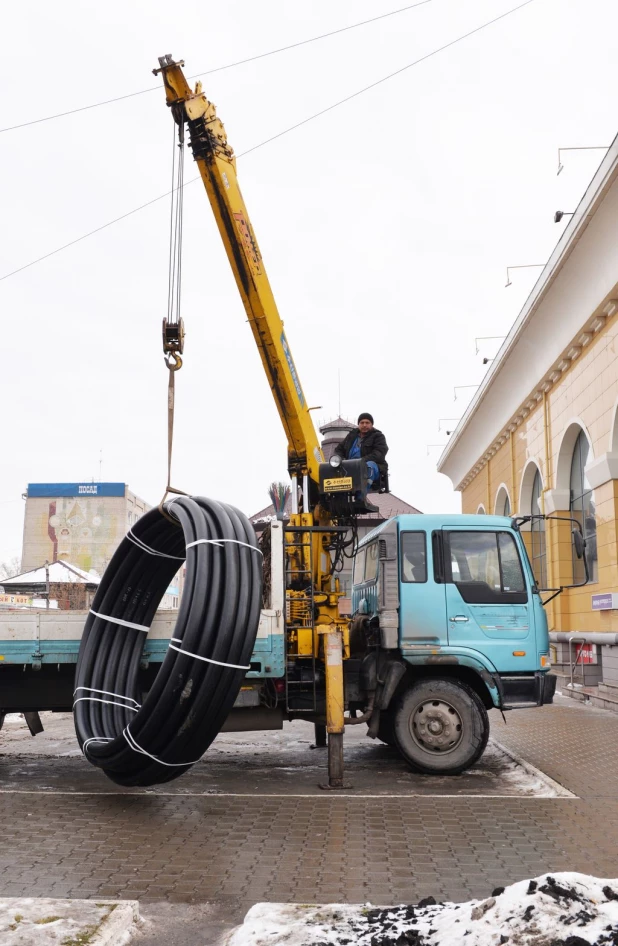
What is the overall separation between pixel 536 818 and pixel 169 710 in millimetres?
2863

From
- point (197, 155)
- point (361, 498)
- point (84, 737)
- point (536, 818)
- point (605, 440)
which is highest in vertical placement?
point (197, 155)

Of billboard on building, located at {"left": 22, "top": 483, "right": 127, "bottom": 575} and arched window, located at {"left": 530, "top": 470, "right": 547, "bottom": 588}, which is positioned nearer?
arched window, located at {"left": 530, "top": 470, "right": 547, "bottom": 588}

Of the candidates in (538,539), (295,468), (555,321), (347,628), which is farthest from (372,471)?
(538,539)

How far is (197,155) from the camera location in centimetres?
862

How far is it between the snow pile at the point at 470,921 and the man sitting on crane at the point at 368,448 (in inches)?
213

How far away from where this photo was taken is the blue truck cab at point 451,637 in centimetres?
830

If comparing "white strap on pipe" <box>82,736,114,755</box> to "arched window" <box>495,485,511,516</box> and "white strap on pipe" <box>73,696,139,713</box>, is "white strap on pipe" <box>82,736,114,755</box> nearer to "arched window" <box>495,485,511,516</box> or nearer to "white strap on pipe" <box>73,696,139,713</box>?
"white strap on pipe" <box>73,696,139,713</box>

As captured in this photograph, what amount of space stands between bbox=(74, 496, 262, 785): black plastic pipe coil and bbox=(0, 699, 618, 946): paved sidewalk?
0.49 m

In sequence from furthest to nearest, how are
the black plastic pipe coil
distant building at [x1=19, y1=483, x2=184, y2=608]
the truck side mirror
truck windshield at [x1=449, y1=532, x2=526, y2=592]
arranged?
distant building at [x1=19, y1=483, x2=184, y2=608], truck windshield at [x1=449, y1=532, x2=526, y2=592], the truck side mirror, the black plastic pipe coil

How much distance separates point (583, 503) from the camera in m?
17.8

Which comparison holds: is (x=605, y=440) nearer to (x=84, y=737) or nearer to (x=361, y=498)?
(x=361, y=498)

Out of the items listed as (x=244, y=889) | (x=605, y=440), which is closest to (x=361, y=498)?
(x=244, y=889)

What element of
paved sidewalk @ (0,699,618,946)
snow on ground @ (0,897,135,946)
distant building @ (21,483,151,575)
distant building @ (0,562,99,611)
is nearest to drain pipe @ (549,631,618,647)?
paved sidewalk @ (0,699,618,946)

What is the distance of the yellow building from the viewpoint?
48.7 feet
